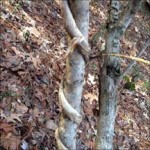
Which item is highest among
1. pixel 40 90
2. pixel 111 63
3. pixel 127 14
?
pixel 127 14

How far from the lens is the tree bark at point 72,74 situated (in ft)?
6.67

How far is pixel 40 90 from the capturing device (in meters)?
3.93

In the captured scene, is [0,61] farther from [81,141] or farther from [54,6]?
[54,6]

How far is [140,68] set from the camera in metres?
6.13

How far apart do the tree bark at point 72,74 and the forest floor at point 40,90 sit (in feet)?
2.27

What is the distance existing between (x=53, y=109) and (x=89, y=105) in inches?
25.2

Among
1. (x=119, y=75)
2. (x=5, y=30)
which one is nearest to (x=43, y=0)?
(x=5, y=30)

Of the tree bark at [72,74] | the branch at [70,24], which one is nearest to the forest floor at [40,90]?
the tree bark at [72,74]

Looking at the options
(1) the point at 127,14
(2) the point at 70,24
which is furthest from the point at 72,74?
(1) the point at 127,14

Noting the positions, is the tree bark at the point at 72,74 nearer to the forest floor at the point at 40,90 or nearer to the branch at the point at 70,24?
the branch at the point at 70,24

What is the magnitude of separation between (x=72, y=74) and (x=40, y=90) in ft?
6.00

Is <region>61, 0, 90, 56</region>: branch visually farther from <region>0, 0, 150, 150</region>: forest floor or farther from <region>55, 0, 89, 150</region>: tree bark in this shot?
<region>0, 0, 150, 150</region>: forest floor

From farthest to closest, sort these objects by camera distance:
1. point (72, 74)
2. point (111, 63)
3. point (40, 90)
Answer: point (40, 90)
point (111, 63)
point (72, 74)

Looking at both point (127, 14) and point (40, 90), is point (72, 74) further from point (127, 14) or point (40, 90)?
point (40, 90)
